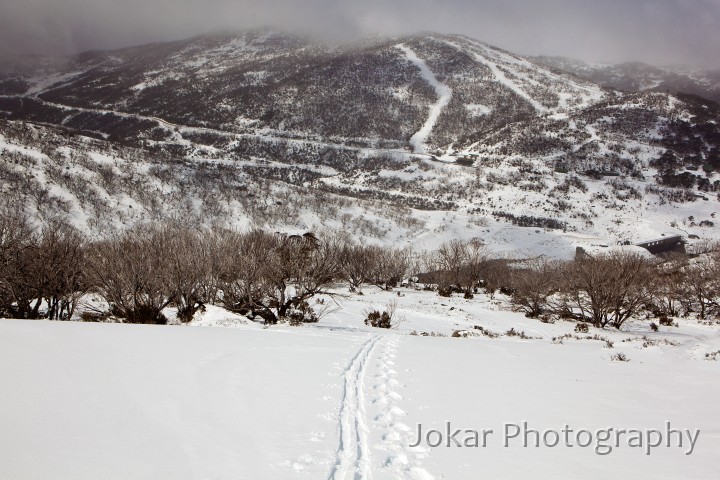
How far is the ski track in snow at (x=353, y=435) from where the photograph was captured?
4.57 metres

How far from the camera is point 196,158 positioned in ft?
588

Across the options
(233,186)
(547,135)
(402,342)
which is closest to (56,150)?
(233,186)

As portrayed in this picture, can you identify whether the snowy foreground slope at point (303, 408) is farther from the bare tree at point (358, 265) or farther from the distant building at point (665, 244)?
the distant building at point (665, 244)

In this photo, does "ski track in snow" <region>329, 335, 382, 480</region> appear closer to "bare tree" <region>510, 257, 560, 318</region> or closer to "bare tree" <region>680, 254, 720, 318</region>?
"bare tree" <region>510, 257, 560, 318</region>

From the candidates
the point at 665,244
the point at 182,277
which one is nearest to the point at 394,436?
the point at 182,277

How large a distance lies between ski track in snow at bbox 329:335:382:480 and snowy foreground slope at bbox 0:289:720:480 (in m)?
0.03

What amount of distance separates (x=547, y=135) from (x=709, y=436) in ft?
714

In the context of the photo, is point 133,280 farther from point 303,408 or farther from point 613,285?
point 613,285

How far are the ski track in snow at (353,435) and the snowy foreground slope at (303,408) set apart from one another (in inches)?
1.0

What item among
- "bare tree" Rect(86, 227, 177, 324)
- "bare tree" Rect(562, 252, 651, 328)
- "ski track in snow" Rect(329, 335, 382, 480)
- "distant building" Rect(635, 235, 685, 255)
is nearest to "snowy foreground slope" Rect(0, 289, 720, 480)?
"ski track in snow" Rect(329, 335, 382, 480)

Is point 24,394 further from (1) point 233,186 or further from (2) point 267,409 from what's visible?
(1) point 233,186

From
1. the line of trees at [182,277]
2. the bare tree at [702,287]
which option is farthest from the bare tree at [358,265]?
the bare tree at [702,287]

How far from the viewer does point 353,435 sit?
553 cm

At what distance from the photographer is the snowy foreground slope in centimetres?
447
